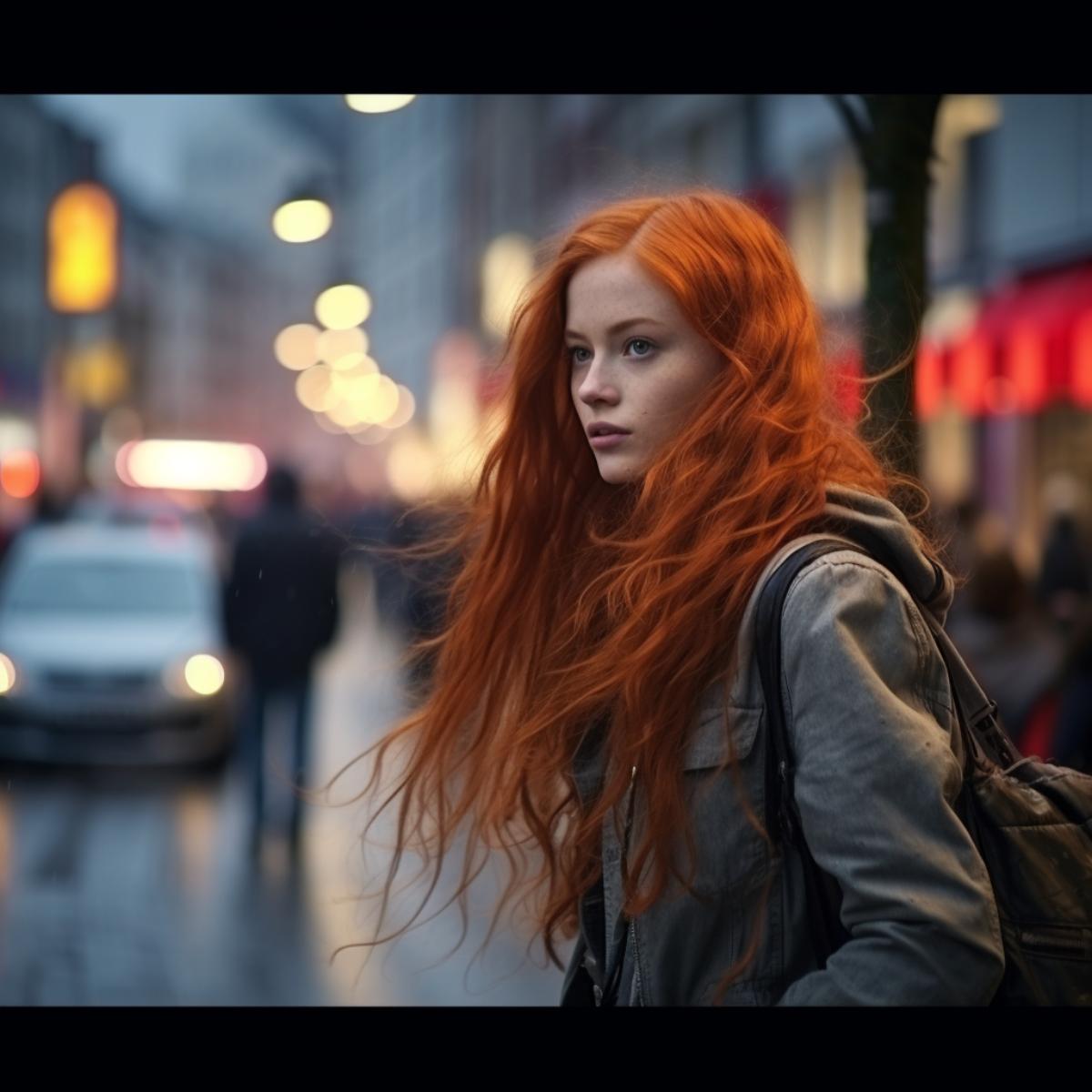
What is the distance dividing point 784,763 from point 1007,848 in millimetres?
262

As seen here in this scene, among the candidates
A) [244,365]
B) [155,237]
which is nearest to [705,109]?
[155,237]

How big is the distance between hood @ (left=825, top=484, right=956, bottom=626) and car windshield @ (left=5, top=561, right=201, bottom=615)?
11396 millimetres

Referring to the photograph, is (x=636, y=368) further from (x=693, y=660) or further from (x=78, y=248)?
(x=78, y=248)

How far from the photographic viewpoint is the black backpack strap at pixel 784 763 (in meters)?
1.92

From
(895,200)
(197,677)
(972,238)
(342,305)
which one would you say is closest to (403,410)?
(972,238)

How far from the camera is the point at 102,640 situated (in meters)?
12.4

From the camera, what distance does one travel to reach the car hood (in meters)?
12.1

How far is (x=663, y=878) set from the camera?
200cm

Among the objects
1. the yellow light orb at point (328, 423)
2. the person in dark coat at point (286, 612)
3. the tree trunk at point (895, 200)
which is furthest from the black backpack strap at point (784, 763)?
the yellow light orb at point (328, 423)

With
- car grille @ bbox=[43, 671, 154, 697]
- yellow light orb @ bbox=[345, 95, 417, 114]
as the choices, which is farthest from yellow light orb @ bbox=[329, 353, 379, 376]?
yellow light orb @ bbox=[345, 95, 417, 114]

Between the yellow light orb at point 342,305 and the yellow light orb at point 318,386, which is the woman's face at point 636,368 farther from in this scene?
the yellow light orb at point 318,386

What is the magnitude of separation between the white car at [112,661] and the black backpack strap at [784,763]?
10546mm

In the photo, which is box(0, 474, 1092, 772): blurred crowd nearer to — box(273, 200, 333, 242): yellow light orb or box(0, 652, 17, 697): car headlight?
box(273, 200, 333, 242): yellow light orb
